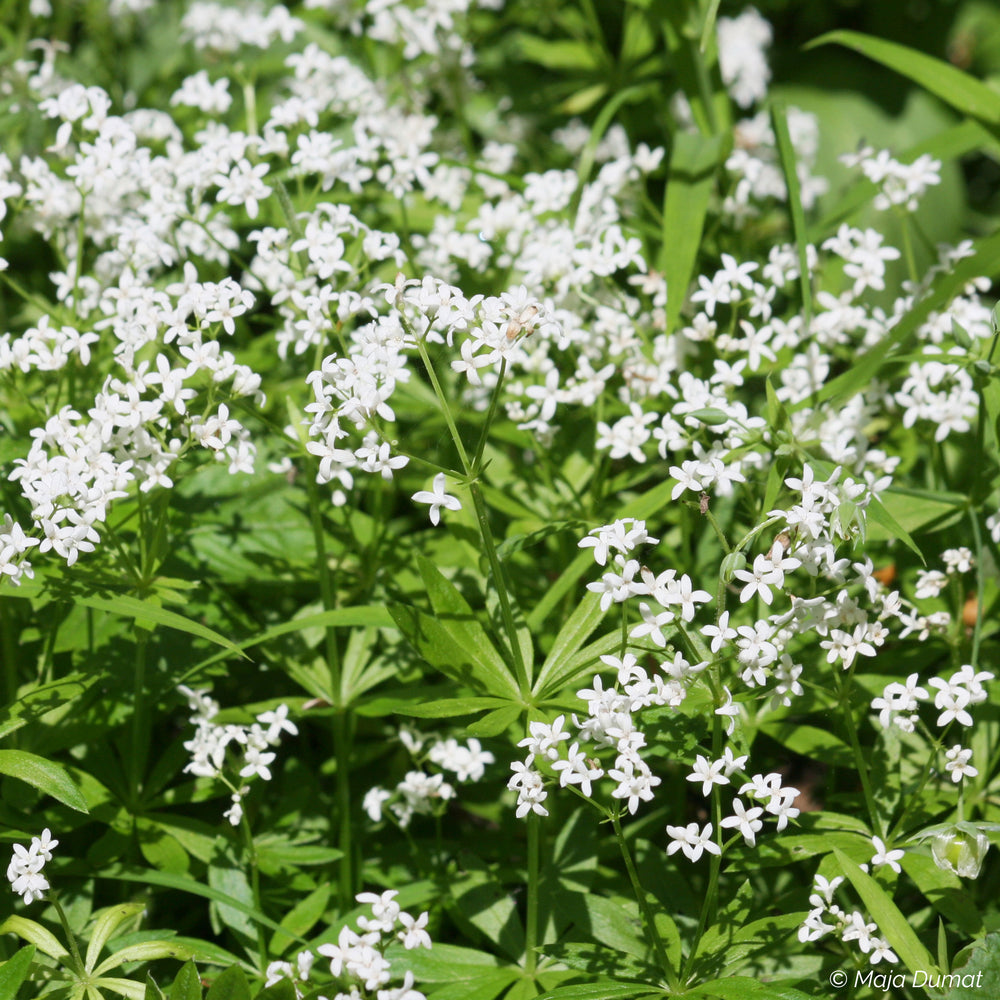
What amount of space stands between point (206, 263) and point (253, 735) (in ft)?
6.88

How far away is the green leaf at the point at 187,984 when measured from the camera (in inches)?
89.3

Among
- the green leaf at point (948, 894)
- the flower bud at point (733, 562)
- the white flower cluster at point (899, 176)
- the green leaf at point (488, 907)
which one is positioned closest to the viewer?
the flower bud at point (733, 562)

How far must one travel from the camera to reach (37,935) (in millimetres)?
2418

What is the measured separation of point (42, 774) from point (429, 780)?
0.97 m

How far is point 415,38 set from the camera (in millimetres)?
4523

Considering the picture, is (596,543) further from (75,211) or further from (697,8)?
(697,8)

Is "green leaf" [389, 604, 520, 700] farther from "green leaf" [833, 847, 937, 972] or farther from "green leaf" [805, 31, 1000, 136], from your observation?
"green leaf" [805, 31, 1000, 136]

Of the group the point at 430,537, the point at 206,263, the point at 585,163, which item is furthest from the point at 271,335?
the point at 585,163

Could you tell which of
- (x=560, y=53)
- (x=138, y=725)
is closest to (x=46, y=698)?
(x=138, y=725)

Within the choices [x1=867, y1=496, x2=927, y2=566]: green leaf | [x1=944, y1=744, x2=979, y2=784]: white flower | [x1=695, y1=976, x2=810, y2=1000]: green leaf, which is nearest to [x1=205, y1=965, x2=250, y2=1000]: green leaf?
[x1=695, y1=976, x2=810, y2=1000]: green leaf

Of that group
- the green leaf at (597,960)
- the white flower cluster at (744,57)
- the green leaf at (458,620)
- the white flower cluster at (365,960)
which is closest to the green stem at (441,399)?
the green leaf at (458,620)

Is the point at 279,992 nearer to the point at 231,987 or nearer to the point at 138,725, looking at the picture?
the point at 231,987

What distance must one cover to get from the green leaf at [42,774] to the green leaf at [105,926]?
1.03 ft

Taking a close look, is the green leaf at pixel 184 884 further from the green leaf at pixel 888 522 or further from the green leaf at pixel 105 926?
the green leaf at pixel 888 522
